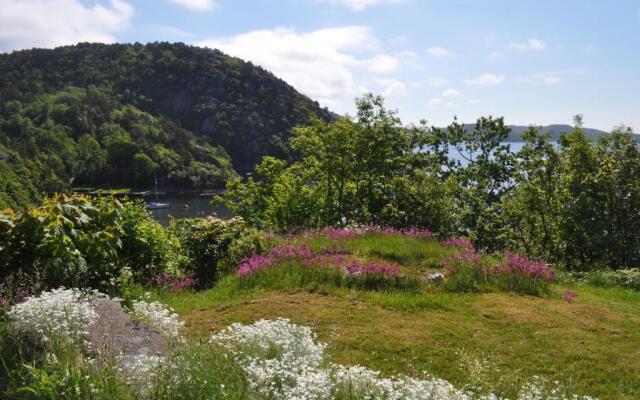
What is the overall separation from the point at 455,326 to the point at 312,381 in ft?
14.3

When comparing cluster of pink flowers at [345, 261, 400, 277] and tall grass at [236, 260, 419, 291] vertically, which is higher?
cluster of pink flowers at [345, 261, 400, 277]

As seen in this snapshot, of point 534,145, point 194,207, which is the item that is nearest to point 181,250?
point 534,145

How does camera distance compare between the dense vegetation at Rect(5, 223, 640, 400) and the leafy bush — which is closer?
the dense vegetation at Rect(5, 223, 640, 400)

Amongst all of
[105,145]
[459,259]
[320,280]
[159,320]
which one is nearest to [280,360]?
[159,320]

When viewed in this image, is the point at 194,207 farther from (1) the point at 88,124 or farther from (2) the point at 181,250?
(2) the point at 181,250

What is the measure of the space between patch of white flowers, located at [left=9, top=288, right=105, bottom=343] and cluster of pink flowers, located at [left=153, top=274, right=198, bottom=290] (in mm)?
3667

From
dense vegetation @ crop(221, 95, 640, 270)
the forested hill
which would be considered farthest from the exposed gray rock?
the forested hill

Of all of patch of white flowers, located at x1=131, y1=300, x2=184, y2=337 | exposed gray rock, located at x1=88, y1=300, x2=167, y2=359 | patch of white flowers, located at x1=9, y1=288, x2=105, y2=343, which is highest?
patch of white flowers, located at x1=9, y1=288, x2=105, y2=343

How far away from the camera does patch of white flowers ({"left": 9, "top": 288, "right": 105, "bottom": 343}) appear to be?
207 inches

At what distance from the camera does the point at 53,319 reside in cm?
554

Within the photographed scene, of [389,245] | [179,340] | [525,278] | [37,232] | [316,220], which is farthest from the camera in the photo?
[316,220]

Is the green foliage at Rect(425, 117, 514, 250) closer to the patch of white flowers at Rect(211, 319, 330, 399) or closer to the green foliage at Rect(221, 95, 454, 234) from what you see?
the green foliage at Rect(221, 95, 454, 234)

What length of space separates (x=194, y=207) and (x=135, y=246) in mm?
113936

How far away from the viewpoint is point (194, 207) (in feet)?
395
